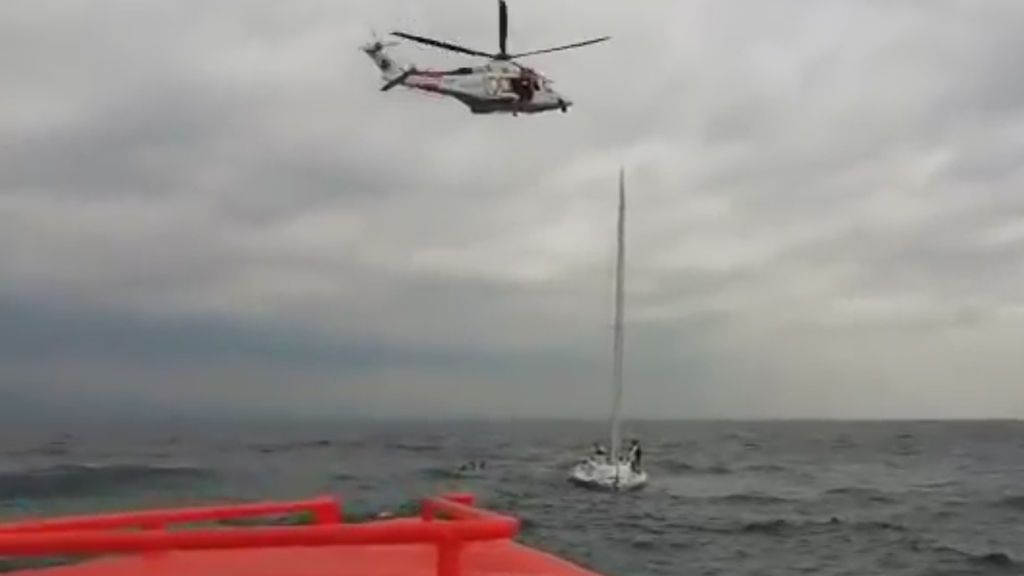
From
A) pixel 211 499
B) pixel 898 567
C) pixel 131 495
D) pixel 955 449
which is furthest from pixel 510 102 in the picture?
pixel 955 449

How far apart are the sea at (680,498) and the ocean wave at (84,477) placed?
0.19 meters

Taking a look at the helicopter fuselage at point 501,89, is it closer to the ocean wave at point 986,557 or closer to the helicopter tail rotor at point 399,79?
the helicopter tail rotor at point 399,79

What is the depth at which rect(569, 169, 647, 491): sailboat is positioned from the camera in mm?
60344

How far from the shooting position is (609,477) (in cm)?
6016

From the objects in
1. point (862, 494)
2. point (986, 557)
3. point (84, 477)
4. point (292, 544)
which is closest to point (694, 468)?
point (862, 494)

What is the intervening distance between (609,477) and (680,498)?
3428 millimetres

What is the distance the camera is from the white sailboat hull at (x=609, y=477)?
197 ft

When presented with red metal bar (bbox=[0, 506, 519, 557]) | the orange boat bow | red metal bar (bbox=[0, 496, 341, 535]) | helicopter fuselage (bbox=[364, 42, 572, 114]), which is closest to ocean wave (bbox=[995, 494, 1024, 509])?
helicopter fuselage (bbox=[364, 42, 572, 114])

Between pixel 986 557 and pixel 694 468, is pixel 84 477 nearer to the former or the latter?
pixel 694 468

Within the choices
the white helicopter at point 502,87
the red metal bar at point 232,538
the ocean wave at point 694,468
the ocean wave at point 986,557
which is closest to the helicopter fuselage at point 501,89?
the white helicopter at point 502,87

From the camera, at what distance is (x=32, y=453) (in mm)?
120812

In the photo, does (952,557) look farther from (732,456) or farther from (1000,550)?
(732,456)

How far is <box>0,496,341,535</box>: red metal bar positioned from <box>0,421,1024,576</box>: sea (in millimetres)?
4651

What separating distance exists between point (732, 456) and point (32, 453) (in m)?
62.5
